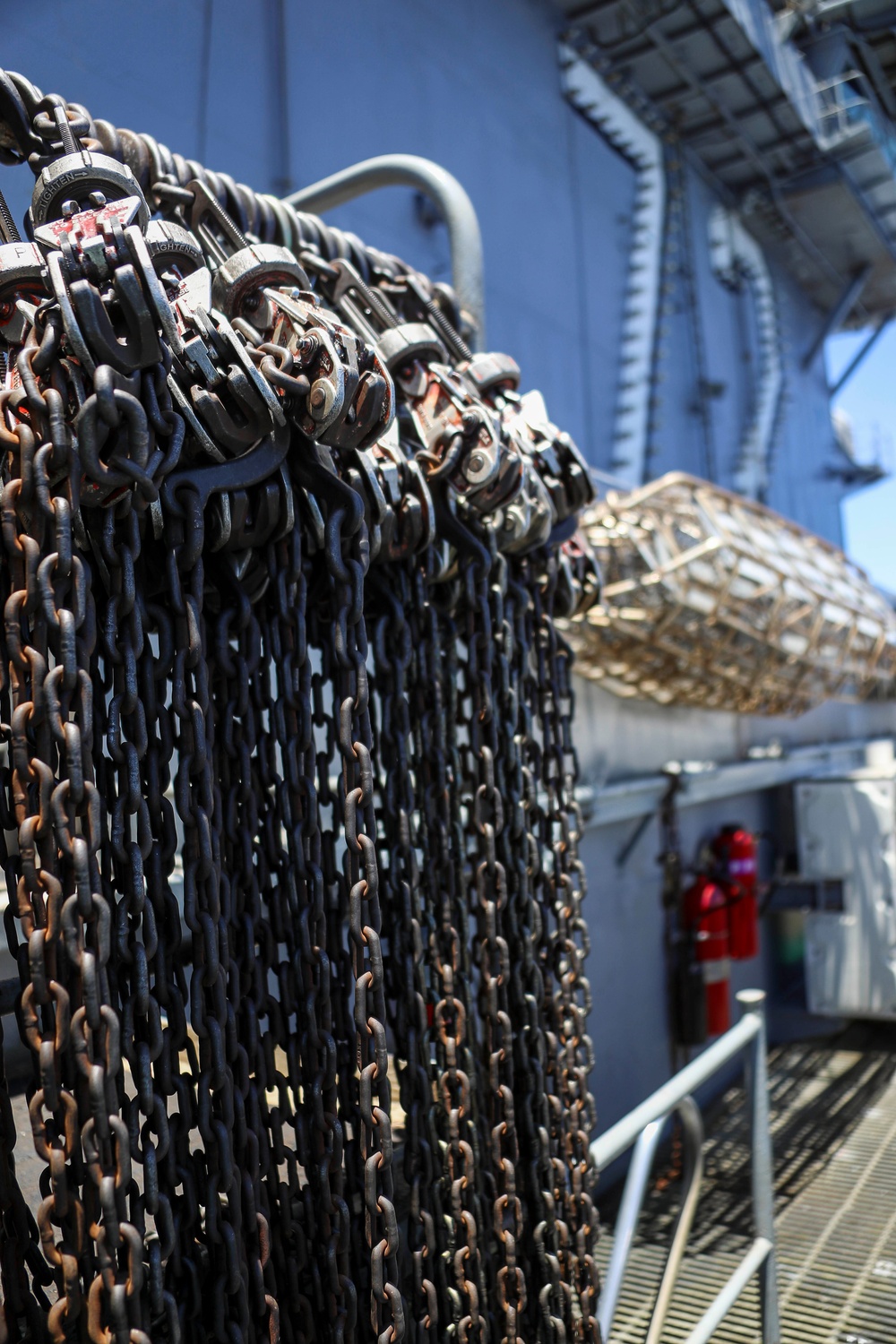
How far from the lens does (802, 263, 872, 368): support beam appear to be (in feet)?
43.5

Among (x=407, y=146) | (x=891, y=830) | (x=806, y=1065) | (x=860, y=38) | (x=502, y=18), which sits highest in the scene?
(x=860, y=38)

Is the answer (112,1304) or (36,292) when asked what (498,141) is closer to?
(36,292)

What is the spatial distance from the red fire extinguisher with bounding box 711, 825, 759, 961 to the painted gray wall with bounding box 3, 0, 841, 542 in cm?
325

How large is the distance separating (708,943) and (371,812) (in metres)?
4.67

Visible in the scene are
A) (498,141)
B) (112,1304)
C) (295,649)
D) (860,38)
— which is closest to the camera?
(112,1304)

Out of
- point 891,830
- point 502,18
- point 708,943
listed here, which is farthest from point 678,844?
point 502,18

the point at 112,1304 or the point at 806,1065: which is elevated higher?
the point at 112,1304

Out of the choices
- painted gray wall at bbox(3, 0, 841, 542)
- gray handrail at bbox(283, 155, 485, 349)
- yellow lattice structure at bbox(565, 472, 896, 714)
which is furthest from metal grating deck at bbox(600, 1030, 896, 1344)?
painted gray wall at bbox(3, 0, 841, 542)

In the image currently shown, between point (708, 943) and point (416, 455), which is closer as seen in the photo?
point (416, 455)

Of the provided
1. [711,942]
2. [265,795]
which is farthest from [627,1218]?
[711,942]

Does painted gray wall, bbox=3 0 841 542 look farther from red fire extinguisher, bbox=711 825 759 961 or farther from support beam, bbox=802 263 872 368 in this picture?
red fire extinguisher, bbox=711 825 759 961

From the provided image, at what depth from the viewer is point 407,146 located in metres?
5.94

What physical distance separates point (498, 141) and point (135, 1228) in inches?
283

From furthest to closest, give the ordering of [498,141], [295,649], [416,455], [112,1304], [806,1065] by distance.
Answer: [498,141] → [806,1065] → [416,455] → [295,649] → [112,1304]
